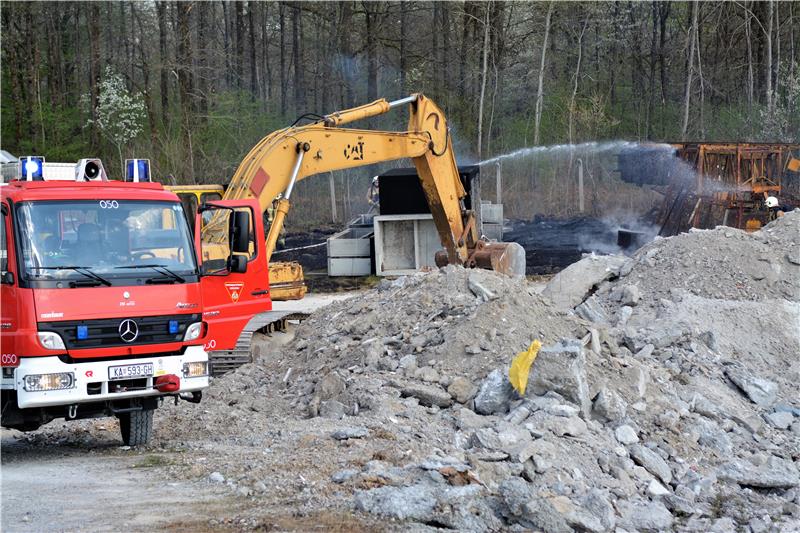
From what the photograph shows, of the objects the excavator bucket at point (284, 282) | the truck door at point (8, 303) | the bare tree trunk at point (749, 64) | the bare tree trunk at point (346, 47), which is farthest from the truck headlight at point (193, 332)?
the bare tree trunk at point (346, 47)

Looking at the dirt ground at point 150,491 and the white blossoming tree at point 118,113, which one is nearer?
the dirt ground at point 150,491

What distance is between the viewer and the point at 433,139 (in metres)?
19.0

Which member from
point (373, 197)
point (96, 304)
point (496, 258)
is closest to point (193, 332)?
point (96, 304)

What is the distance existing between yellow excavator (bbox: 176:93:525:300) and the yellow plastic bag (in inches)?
198

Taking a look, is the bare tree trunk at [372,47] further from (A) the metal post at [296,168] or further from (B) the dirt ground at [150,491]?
(B) the dirt ground at [150,491]

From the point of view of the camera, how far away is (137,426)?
32.0 ft

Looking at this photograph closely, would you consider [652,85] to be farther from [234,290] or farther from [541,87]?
[234,290]

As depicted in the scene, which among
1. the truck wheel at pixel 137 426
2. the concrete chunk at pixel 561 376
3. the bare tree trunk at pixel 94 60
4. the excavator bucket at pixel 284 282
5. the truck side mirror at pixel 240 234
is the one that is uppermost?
the bare tree trunk at pixel 94 60

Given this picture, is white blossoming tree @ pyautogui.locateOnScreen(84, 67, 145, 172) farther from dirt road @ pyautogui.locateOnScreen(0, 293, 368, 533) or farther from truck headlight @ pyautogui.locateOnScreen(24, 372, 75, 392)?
truck headlight @ pyautogui.locateOnScreen(24, 372, 75, 392)

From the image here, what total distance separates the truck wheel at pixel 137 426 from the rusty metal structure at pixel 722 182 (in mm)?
17146

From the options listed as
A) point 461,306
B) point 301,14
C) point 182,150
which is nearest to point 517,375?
point 461,306

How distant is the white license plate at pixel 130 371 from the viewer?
8922 millimetres

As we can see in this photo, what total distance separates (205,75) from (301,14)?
299 inches

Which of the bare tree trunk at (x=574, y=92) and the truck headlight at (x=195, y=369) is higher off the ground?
the bare tree trunk at (x=574, y=92)
